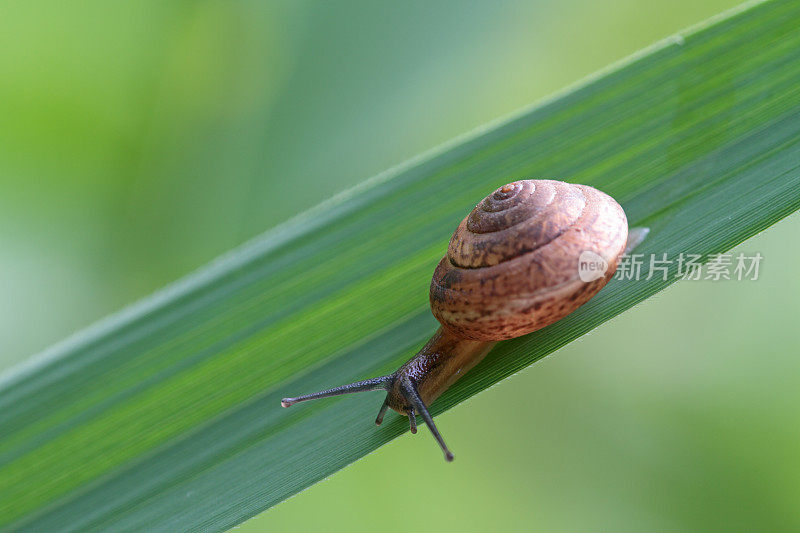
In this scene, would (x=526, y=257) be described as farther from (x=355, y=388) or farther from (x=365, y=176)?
(x=365, y=176)

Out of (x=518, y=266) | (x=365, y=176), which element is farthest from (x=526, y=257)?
(x=365, y=176)

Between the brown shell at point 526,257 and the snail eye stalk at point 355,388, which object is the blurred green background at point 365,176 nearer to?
the snail eye stalk at point 355,388

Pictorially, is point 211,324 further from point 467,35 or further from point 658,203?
point 467,35

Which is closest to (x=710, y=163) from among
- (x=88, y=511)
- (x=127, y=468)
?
(x=127, y=468)

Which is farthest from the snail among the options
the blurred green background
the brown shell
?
the blurred green background

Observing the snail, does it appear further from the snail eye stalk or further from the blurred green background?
the blurred green background

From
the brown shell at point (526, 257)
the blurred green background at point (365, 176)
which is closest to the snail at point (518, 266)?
the brown shell at point (526, 257)

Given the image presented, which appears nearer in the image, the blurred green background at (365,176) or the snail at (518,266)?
the snail at (518,266)
